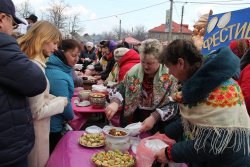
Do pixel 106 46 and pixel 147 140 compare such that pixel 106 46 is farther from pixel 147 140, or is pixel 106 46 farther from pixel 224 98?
pixel 224 98

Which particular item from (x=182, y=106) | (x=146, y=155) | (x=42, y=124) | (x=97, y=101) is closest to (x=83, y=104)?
(x=97, y=101)

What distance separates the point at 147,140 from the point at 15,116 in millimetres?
816

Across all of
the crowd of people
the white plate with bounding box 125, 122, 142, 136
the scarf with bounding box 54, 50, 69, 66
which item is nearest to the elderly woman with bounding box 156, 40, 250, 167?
the crowd of people

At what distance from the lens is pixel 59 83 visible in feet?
7.09

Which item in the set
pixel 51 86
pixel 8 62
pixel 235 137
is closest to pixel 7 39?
pixel 8 62

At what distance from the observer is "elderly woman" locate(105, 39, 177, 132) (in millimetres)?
2080

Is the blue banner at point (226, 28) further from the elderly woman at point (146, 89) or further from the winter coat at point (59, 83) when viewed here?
the winter coat at point (59, 83)

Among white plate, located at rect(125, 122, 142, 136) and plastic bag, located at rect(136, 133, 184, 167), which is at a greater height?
white plate, located at rect(125, 122, 142, 136)

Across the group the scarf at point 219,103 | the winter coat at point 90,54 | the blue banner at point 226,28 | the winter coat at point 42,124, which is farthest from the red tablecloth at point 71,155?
the winter coat at point 90,54

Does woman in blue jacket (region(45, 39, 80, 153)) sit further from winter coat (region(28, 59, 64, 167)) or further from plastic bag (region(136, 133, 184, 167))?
plastic bag (region(136, 133, 184, 167))

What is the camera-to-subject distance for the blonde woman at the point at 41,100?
1724 millimetres

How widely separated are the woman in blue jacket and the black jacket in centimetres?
73

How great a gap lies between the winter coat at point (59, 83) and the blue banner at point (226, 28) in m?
2.31

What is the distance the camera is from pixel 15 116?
4.48ft
